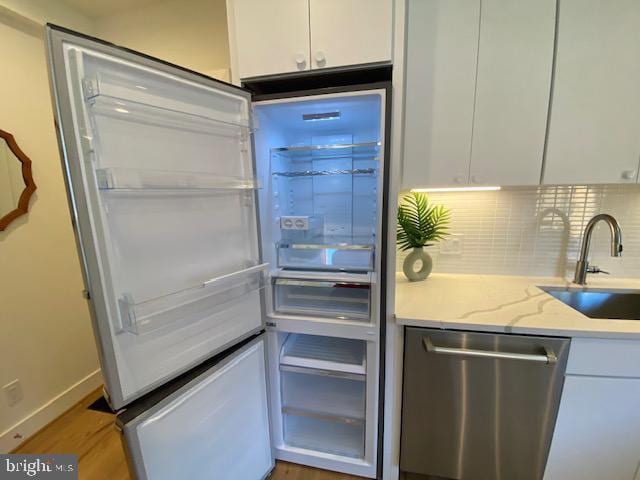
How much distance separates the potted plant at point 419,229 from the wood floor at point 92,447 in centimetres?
115

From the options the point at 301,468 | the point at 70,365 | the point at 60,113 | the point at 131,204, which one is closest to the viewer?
the point at 60,113

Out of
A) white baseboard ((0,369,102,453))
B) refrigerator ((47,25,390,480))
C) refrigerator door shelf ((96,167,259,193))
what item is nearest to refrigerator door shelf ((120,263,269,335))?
refrigerator ((47,25,390,480))

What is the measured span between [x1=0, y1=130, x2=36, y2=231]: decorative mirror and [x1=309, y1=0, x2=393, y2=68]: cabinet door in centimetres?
177

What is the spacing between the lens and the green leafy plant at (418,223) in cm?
148

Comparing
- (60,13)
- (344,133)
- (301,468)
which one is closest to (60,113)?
(344,133)

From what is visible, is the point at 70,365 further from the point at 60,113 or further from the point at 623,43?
the point at 623,43

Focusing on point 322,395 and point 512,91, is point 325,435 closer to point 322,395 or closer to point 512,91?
point 322,395

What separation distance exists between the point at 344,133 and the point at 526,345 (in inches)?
50.1

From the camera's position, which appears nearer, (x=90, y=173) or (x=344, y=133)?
(x=90, y=173)

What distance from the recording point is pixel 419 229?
4.89 ft

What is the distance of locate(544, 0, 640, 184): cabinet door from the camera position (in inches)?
42.8

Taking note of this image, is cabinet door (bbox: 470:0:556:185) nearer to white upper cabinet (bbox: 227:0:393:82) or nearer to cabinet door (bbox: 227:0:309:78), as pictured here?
white upper cabinet (bbox: 227:0:393:82)

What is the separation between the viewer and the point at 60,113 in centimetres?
60

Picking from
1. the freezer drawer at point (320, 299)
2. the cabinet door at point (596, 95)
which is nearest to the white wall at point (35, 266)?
the freezer drawer at point (320, 299)
